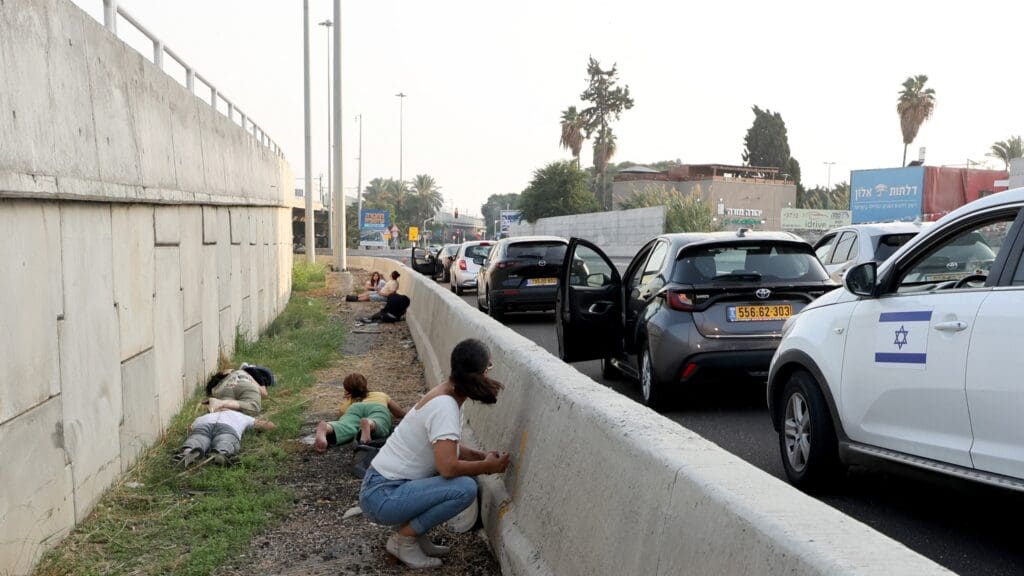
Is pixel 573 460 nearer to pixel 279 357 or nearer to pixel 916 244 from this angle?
pixel 916 244

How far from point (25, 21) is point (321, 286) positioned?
2501 centimetres

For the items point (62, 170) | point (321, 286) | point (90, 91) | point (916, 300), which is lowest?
point (321, 286)

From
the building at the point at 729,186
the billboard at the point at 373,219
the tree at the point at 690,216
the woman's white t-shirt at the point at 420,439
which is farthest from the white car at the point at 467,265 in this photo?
the billboard at the point at 373,219

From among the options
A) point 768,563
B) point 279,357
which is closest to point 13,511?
point 768,563

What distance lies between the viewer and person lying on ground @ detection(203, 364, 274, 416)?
8516 mm

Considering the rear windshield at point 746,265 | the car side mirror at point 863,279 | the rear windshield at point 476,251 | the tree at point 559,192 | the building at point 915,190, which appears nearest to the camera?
the car side mirror at point 863,279

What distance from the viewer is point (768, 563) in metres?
2.33

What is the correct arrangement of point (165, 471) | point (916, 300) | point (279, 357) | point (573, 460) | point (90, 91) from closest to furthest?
1. point (573, 460)
2. point (916, 300)
3. point (90, 91)
4. point (165, 471)
5. point (279, 357)

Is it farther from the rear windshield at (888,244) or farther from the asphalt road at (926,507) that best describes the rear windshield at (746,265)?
the rear windshield at (888,244)

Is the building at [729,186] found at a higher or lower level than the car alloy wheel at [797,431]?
higher

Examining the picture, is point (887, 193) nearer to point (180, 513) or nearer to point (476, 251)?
point (476, 251)

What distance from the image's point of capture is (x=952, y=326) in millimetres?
4457

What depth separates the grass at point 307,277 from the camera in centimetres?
2774

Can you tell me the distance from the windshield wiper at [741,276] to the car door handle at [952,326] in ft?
12.0
